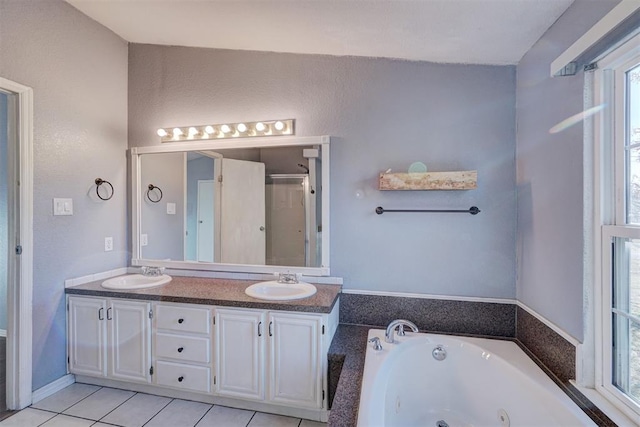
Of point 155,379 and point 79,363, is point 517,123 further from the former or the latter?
point 79,363

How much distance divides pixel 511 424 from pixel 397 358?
584mm

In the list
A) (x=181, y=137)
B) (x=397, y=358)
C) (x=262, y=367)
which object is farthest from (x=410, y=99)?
(x=262, y=367)

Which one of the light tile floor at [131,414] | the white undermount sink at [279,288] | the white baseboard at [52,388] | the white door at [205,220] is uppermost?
the white door at [205,220]

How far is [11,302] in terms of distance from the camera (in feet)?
6.23

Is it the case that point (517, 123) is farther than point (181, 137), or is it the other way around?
point (181, 137)

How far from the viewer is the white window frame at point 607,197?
3.92 ft

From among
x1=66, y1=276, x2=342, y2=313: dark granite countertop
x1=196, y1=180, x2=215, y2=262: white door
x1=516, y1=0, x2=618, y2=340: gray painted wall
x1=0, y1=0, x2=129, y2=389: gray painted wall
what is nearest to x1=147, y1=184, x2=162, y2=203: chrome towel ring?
x1=0, y1=0, x2=129, y2=389: gray painted wall

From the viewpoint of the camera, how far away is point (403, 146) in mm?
2115

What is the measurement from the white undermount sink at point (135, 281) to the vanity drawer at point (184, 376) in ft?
1.90

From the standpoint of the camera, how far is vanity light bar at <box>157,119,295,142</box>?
7.55 ft

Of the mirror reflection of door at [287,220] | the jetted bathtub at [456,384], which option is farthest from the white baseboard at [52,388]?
the jetted bathtub at [456,384]

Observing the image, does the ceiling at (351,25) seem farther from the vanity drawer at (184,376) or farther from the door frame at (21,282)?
the vanity drawer at (184,376)

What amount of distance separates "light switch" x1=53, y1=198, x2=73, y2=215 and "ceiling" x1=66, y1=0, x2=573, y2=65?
1423 mm

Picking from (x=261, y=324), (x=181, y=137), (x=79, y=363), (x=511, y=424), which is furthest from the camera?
(x=181, y=137)
